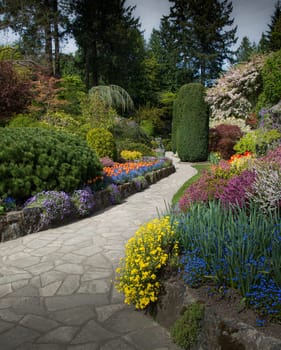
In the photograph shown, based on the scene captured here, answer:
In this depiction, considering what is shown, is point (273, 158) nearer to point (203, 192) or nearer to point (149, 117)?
point (203, 192)

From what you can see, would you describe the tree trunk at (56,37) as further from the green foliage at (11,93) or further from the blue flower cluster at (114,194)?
the blue flower cluster at (114,194)

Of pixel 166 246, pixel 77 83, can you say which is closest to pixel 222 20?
pixel 77 83

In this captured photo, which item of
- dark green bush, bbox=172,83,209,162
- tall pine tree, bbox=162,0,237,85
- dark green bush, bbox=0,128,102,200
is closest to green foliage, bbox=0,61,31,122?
dark green bush, bbox=0,128,102,200

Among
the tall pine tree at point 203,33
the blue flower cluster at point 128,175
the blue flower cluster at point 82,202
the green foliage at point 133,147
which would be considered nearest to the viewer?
the blue flower cluster at point 82,202

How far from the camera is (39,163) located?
5.61 m

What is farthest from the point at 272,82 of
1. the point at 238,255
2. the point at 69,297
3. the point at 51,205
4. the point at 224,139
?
the point at 69,297

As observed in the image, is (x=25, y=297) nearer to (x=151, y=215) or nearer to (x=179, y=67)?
(x=151, y=215)

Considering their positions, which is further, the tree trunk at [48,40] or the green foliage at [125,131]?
the tree trunk at [48,40]

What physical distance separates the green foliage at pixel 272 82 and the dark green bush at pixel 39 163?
31.2 feet

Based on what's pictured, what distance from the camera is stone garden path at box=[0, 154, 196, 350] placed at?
2.33 metres

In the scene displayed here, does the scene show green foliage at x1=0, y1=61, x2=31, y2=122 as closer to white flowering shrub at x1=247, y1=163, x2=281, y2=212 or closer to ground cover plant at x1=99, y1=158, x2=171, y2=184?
ground cover plant at x1=99, y1=158, x2=171, y2=184

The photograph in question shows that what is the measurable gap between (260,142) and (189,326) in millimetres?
7056

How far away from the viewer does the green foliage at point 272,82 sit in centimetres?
1279

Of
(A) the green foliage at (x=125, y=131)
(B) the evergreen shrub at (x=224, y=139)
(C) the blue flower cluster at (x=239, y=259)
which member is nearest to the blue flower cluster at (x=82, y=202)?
(C) the blue flower cluster at (x=239, y=259)
